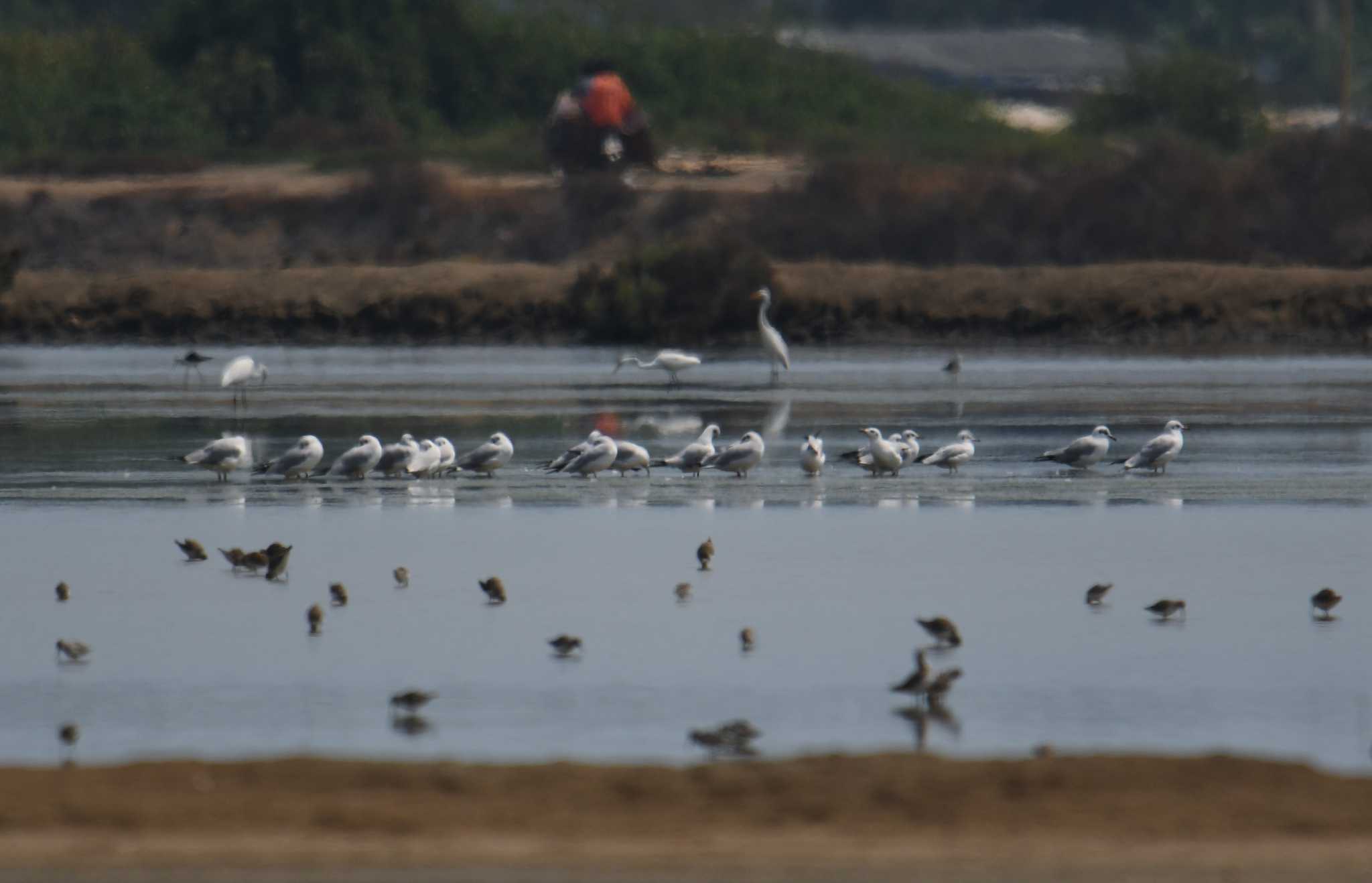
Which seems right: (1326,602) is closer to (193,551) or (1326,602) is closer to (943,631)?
(943,631)

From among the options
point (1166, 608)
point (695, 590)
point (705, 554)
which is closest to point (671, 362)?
point (705, 554)

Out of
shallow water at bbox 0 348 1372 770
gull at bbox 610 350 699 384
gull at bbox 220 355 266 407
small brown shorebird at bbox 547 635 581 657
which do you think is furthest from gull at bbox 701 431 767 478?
gull at bbox 610 350 699 384

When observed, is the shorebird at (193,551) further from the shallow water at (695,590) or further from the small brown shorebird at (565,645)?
the small brown shorebird at (565,645)

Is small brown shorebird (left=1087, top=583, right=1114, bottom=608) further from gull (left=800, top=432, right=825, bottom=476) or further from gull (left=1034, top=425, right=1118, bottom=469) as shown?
gull (left=1034, top=425, right=1118, bottom=469)

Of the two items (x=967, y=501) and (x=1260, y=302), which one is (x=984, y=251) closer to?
(x=1260, y=302)

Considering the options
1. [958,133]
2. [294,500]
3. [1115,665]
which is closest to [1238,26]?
[958,133]

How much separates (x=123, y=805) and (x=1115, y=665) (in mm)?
5584

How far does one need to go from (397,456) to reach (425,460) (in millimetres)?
245

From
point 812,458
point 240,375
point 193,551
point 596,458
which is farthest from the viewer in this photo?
point 240,375

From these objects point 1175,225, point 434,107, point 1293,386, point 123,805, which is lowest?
point 123,805

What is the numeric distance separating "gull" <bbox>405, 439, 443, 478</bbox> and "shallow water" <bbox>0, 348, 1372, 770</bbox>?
223mm

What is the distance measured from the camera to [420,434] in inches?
1070

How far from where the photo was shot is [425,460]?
2189 centimetres

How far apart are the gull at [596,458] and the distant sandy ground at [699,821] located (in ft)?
38.5
